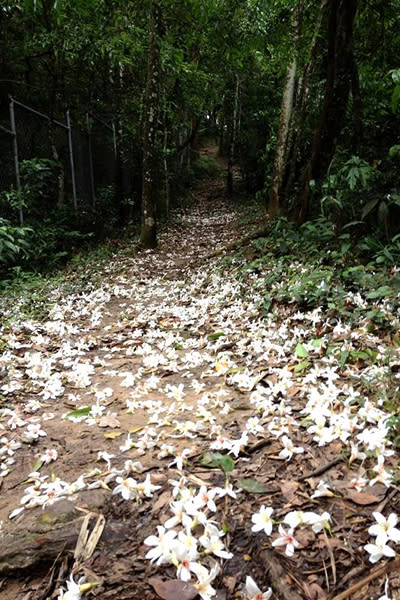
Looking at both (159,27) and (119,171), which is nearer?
(159,27)

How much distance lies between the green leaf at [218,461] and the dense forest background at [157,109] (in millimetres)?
2746

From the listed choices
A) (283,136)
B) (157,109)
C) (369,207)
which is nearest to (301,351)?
(369,207)

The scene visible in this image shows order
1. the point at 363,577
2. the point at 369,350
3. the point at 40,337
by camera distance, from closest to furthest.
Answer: the point at 363,577, the point at 369,350, the point at 40,337

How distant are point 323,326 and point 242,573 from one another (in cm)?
219

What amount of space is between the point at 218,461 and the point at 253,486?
8.8 inches

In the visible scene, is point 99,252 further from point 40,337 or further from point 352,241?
point 352,241

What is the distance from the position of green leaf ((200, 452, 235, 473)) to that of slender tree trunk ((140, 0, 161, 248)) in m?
7.19

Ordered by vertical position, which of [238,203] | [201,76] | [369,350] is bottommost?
[238,203]

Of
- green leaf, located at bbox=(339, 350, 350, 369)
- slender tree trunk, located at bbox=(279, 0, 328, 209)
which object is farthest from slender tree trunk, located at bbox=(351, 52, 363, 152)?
green leaf, located at bbox=(339, 350, 350, 369)

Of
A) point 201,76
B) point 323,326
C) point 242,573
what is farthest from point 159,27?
point 242,573

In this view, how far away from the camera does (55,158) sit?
9.13m

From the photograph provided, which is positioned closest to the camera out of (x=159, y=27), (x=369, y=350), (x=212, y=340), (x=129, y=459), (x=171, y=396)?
(x=129, y=459)

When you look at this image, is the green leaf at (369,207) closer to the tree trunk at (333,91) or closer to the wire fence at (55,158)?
the tree trunk at (333,91)

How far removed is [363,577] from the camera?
4.07ft
